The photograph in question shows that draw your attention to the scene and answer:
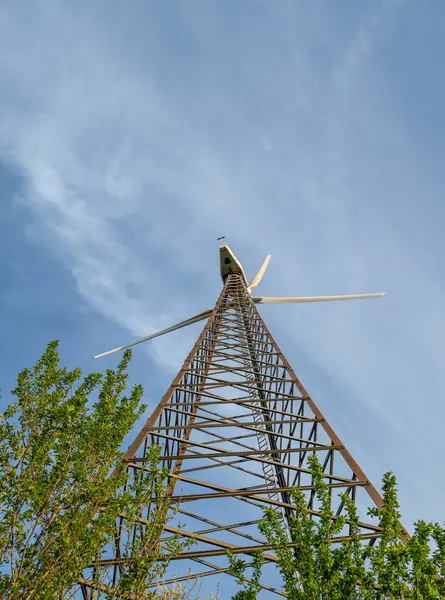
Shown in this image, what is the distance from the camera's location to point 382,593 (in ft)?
14.0

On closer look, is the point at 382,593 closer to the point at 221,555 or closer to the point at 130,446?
the point at 221,555

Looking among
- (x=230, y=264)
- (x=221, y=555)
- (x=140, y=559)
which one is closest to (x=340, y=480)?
(x=221, y=555)

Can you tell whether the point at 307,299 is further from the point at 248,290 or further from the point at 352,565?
the point at 352,565

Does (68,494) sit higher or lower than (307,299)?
lower

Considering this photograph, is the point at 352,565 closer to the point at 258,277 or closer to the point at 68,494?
the point at 68,494

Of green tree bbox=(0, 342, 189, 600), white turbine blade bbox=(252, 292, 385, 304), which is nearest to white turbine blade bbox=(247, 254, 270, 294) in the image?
white turbine blade bbox=(252, 292, 385, 304)

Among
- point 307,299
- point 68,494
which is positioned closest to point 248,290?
point 307,299

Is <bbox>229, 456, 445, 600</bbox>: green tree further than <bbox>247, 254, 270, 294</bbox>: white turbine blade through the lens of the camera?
No

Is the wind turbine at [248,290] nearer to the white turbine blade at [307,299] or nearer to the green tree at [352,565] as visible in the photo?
the white turbine blade at [307,299]

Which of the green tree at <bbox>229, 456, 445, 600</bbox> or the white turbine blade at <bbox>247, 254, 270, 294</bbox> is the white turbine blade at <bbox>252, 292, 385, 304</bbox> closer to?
the white turbine blade at <bbox>247, 254, 270, 294</bbox>

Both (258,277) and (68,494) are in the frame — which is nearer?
(68,494)

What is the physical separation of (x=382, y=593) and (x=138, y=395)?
4067 mm

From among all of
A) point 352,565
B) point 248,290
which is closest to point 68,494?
point 352,565

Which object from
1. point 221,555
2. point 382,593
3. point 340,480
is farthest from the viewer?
point 340,480
